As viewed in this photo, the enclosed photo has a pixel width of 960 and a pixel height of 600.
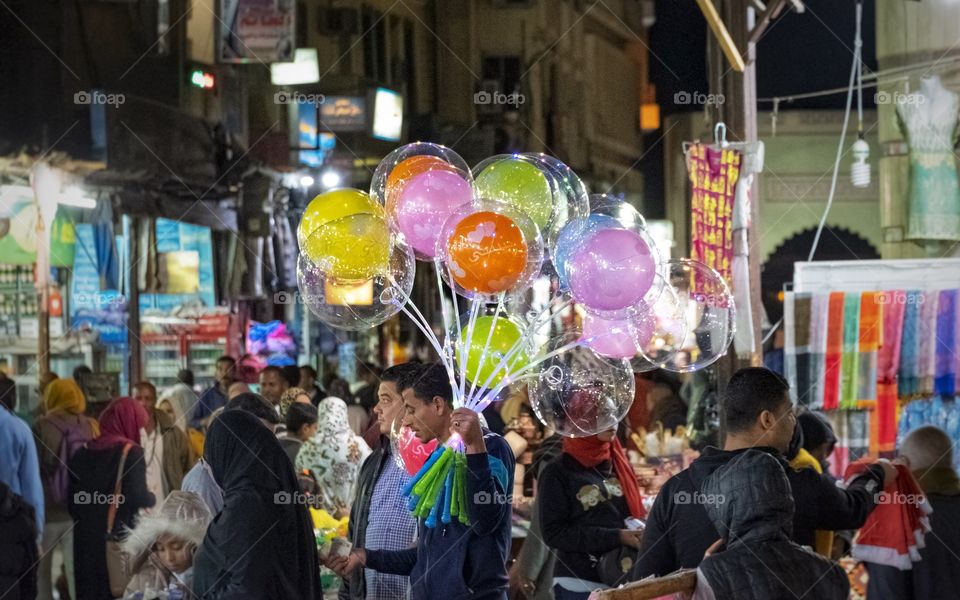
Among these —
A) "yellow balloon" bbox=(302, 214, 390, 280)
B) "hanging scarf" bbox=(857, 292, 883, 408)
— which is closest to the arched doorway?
"hanging scarf" bbox=(857, 292, 883, 408)

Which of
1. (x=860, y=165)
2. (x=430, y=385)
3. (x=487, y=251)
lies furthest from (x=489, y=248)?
(x=860, y=165)

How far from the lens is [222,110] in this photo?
12445 mm

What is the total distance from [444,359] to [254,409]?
1.18 m

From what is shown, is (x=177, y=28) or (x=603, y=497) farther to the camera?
(x=177, y=28)

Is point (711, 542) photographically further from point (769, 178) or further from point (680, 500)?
point (769, 178)

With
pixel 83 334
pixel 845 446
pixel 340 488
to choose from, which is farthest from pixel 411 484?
pixel 83 334

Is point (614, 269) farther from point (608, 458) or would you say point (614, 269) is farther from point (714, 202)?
point (714, 202)

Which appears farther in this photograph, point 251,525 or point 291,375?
point 291,375

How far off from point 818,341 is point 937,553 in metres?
3.68

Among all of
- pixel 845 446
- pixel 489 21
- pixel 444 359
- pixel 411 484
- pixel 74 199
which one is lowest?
pixel 845 446

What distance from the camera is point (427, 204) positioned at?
13.6 feet

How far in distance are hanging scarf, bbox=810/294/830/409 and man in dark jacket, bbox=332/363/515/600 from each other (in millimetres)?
5642

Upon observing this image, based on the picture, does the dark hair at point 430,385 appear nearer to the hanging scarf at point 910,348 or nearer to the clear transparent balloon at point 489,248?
the clear transparent balloon at point 489,248

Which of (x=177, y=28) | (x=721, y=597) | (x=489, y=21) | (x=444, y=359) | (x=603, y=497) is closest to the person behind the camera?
(x=721, y=597)
